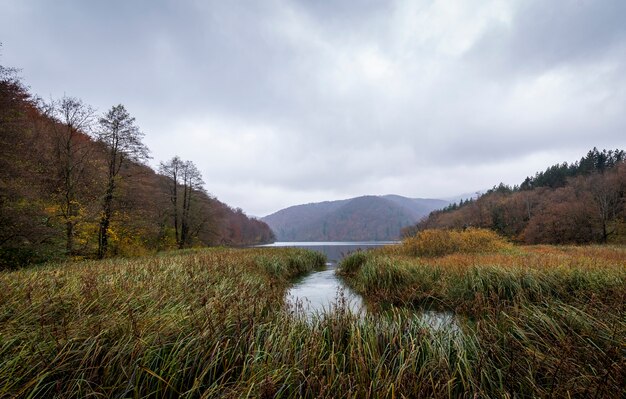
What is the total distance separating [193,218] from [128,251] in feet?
41.1

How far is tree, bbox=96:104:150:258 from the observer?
18498 millimetres

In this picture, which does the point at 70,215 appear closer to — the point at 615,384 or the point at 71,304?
the point at 71,304

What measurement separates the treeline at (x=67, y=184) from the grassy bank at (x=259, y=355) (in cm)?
840

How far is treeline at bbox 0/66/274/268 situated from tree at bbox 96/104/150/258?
60 mm

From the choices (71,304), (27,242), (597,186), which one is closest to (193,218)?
(27,242)

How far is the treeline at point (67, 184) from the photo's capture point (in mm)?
10750

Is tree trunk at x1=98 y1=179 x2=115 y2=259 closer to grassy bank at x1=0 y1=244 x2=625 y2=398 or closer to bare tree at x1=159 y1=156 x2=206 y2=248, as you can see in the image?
bare tree at x1=159 y1=156 x2=206 y2=248

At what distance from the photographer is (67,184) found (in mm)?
15742

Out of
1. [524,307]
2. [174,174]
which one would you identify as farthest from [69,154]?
[524,307]

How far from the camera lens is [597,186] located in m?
48.0

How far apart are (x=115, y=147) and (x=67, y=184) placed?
5.07m

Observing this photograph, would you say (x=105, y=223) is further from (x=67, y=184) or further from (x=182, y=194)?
(x=182, y=194)

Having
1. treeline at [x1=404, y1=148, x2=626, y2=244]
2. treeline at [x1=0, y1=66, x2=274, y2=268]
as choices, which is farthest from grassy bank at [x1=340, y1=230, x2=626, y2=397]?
treeline at [x1=0, y1=66, x2=274, y2=268]

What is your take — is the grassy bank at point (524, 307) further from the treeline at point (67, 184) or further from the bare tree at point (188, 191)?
the bare tree at point (188, 191)
